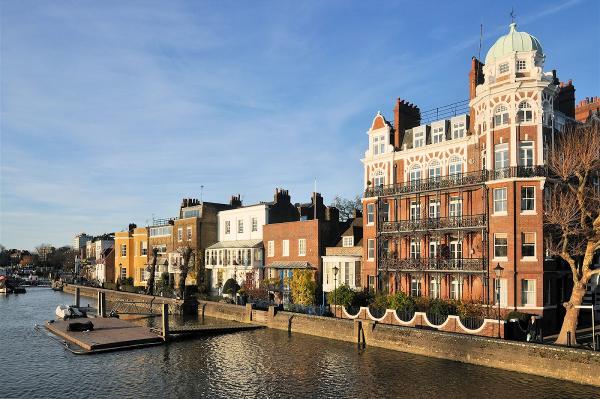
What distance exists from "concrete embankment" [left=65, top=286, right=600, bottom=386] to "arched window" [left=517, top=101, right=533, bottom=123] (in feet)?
54.8

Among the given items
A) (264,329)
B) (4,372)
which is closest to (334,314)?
(264,329)

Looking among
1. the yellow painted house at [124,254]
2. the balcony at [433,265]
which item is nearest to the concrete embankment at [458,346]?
the balcony at [433,265]

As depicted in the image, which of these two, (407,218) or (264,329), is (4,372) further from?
(407,218)

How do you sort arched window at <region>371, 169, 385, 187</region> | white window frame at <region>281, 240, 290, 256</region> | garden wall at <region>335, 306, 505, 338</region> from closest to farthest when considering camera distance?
garden wall at <region>335, 306, 505, 338</region> → arched window at <region>371, 169, 385, 187</region> → white window frame at <region>281, 240, 290, 256</region>

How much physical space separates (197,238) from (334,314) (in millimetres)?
34548

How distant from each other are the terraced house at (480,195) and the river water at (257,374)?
32.7 ft

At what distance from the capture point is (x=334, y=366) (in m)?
30.8

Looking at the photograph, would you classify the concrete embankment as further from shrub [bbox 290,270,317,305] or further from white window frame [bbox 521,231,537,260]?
white window frame [bbox 521,231,537,260]

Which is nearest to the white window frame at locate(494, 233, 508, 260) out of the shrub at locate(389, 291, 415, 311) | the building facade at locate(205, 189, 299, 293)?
the shrub at locate(389, 291, 415, 311)

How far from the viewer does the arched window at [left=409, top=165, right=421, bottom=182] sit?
151 ft

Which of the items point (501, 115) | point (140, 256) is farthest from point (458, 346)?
point (140, 256)

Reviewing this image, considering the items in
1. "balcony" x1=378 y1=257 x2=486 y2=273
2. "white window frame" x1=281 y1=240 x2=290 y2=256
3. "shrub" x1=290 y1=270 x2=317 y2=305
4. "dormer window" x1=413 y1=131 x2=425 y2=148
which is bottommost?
"shrub" x1=290 y1=270 x2=317 y2=305

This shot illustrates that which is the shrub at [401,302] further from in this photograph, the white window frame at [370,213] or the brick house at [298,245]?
the brick house at [298,245]

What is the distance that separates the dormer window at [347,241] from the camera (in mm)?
53784
